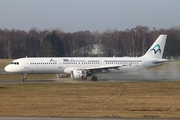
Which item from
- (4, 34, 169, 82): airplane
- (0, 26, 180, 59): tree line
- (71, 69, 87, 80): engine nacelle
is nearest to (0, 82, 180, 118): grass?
(71, 69, 87, 80): engine nacelle

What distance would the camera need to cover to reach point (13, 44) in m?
143

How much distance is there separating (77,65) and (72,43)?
350 ft

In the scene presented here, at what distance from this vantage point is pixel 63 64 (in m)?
49.2

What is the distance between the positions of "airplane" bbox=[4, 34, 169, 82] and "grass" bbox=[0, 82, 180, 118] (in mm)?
11117

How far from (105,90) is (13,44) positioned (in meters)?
112

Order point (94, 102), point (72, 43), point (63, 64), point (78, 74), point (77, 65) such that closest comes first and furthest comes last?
point (94, 102) → point (78, 74) → point (63, 64) → point (77, 65) → point (72, 43)

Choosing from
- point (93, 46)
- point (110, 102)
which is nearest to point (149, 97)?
point (110, 102)

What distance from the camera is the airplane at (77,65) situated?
48.7 m

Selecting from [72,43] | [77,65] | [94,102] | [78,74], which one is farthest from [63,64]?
[72,43]

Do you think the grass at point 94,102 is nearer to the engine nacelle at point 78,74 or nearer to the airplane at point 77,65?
the engine nacelle at point 78,74

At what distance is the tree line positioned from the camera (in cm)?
13025

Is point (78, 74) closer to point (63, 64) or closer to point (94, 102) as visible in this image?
point (63, 64)

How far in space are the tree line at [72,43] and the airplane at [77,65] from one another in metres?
72.3

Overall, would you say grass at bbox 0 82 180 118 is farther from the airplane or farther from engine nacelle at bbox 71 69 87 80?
the airplane
